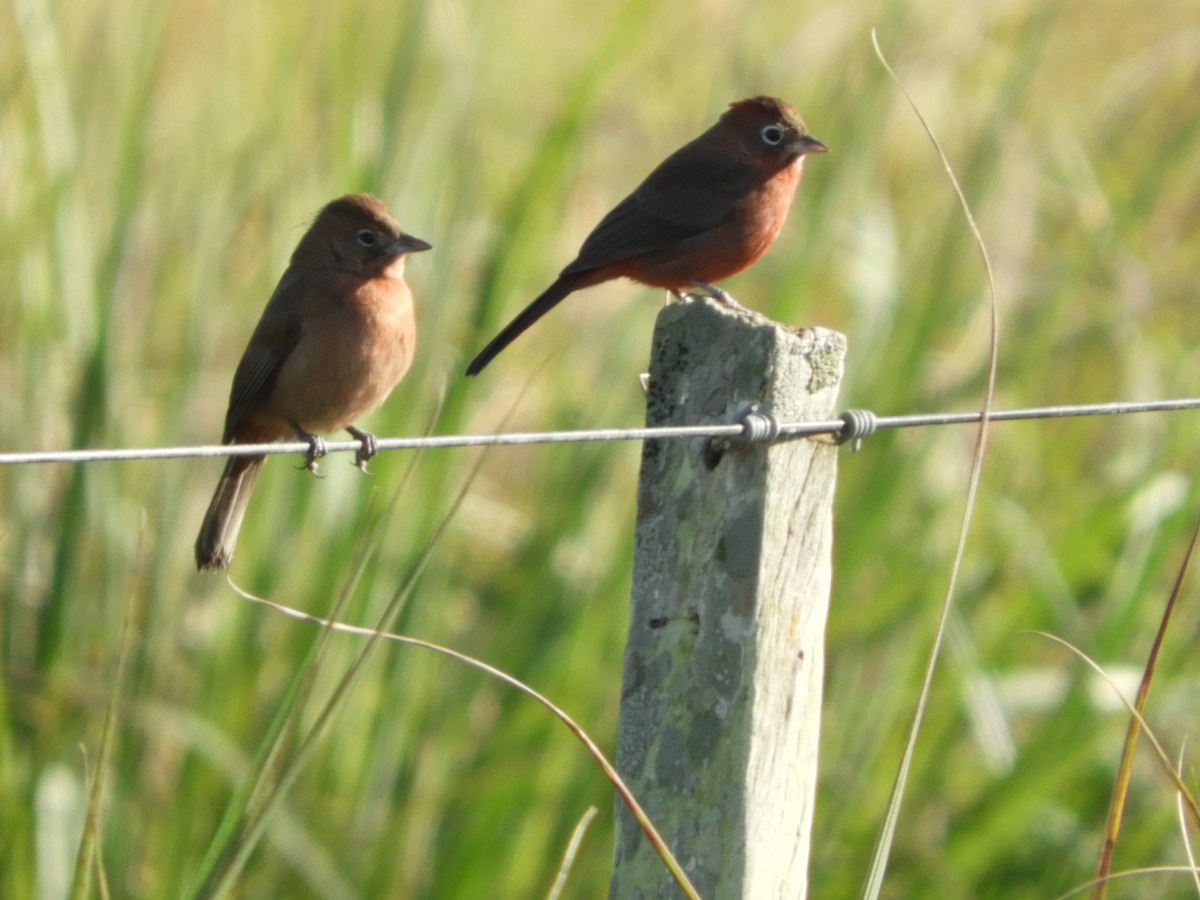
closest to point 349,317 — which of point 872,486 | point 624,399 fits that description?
point 624,399

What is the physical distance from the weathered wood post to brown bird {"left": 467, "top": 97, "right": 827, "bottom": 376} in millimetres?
1614

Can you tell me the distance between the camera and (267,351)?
3.87 m

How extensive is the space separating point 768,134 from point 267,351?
1363 mm

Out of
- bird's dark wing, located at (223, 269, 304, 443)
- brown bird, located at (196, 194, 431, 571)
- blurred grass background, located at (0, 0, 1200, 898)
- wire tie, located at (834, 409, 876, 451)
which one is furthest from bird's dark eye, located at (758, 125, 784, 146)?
wire tie, located at (834, 409, 876, 451)

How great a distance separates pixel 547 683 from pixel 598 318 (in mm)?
2103

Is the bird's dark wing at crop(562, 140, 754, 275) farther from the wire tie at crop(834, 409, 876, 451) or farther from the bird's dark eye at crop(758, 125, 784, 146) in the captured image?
the wire tie at crop(834, 409, 876, 451)

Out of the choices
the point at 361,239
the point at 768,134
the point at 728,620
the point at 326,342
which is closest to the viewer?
the point at 728,620

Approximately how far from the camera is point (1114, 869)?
14.1ft

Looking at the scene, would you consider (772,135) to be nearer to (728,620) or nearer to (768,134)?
(768,134)

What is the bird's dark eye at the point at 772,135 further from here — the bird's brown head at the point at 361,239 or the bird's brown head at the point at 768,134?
the bird's brown head at the point at 361,239

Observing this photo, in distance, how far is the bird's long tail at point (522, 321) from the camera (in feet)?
12.2

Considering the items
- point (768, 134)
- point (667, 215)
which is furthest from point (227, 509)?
point (768, 134)

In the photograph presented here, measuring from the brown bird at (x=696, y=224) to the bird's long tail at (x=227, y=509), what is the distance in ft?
2.03

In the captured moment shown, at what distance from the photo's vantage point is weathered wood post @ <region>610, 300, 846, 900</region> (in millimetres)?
2076
